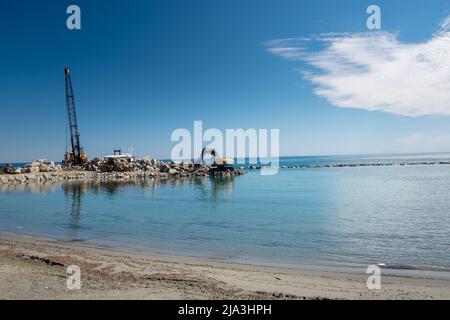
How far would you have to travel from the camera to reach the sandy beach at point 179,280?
26.9 feet

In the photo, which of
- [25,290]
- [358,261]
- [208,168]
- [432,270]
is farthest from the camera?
[208,168]

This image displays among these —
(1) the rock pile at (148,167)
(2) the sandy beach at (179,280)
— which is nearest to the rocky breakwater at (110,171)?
(1) the rock pile at (148,167)

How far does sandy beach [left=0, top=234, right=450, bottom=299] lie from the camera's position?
323 inches

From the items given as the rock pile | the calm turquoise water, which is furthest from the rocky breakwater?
the calm turquoise water

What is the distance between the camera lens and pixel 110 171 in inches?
2717

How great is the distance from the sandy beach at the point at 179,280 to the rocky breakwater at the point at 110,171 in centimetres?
5003

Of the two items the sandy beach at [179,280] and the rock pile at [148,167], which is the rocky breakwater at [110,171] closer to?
the rock pile at [148,167]

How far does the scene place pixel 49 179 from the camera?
191 feet

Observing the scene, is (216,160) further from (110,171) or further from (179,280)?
(179,280)

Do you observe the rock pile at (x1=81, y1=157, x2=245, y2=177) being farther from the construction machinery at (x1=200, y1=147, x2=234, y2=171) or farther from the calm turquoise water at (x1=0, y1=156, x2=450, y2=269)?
the calm turquoise water at (x1=0, y1=156, x2=450, y2=269)

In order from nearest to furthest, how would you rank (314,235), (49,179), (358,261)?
(358,261) < (314,235) < (49,179)
